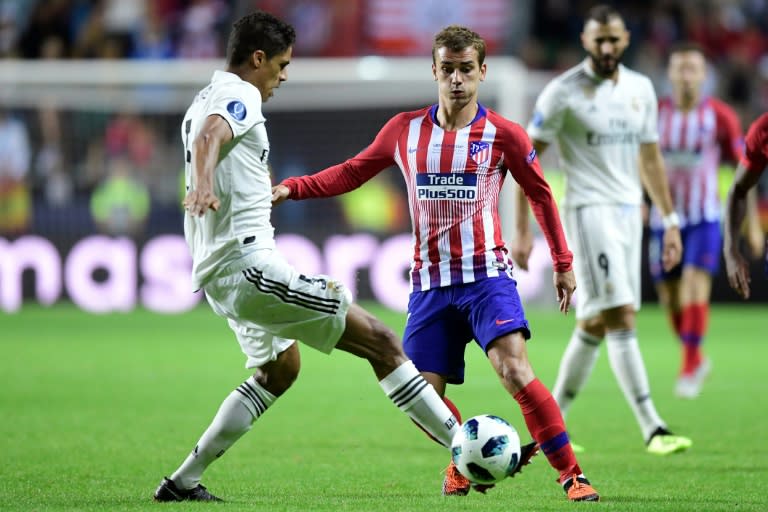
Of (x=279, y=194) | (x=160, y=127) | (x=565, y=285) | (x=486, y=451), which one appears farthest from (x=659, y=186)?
(x=160, y=127)

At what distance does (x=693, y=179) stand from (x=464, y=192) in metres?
5.18

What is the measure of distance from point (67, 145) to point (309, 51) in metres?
3.99

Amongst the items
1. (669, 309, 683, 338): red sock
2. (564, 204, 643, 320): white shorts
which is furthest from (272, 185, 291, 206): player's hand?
(669, 309, 683, 338): red sock

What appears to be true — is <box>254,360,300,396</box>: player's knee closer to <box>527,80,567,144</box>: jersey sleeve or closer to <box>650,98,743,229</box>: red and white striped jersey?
<box>527,80,567,144</box>: jersey sleeve

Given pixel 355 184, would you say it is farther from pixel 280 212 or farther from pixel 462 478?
pixel 280 212

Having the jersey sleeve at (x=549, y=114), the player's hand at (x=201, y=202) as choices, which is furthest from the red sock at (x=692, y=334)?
the player's hand at (x=201, y=202)

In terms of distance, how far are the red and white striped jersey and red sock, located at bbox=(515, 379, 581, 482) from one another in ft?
16.2

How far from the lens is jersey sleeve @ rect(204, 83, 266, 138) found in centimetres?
512

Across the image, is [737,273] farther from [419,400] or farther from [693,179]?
[693,179]

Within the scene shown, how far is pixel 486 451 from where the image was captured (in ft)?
17.2

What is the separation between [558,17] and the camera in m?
22.5

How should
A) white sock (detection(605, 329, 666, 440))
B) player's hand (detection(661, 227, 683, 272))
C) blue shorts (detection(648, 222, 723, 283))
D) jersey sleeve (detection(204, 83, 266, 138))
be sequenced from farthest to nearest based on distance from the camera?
blue shorts (detection(648, 222, 723, 283)) → player's hand (detection(661, 227, 683, 272)) → white sock (detection(605, 329, 666, 440)) → jersey sleeve (detection(204, 83, 266, 138))

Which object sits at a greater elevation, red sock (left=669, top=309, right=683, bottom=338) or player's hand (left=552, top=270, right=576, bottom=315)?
player's hand (left=552, top=270, right=576, bottom=315)

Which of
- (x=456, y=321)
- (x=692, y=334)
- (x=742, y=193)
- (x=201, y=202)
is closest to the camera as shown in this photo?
(x=201, y=202)
